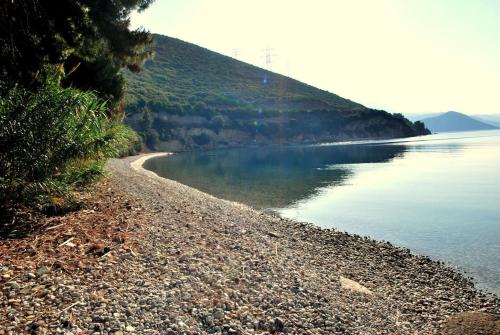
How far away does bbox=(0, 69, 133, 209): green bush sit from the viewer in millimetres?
10289

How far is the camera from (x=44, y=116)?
10914 millimetres

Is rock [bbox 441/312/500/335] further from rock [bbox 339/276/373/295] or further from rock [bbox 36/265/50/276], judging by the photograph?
rock [bbox 36/265/50/276]

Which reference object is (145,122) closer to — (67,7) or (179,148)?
(179,148)

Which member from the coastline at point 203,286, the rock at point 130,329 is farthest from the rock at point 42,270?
the rock at point 130,329

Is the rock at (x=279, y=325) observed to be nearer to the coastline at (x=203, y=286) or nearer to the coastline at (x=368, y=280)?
the coastline at (x=203, y=286)

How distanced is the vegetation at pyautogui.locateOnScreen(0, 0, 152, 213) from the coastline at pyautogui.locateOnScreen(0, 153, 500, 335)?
55.7 inches

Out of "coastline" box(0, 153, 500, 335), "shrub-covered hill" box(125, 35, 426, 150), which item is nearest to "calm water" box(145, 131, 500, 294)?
"coastline" box(0, 153, 500, 335)

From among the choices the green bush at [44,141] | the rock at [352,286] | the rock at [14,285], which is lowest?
the rock at [352,286]

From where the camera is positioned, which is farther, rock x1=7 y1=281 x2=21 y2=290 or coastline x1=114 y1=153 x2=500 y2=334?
coastline x1=114 y1=153 x2=500 y2=334

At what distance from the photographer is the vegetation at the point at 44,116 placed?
10.5 meters

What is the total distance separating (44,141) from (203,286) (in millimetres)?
6109

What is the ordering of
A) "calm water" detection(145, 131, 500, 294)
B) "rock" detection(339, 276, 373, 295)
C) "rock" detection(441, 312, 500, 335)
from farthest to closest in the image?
"calm water" detection(145, 131, 500, 294)
"rock" detection(339, 276, 373, 295)
"rock" detection(441, 312, 500, 335)

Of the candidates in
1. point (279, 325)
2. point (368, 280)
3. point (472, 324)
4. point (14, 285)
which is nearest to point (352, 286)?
point (368, 280)

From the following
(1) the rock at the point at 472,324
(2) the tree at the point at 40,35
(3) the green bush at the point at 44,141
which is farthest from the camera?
(2) the tree at the point at 40,35
